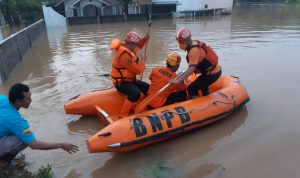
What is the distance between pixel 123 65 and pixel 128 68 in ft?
0.30

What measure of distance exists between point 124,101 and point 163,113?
0.95 meters

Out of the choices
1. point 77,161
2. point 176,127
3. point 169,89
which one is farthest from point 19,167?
point 169,89

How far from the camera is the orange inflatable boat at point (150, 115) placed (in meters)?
3.95

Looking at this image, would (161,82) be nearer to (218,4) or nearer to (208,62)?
(208,62)

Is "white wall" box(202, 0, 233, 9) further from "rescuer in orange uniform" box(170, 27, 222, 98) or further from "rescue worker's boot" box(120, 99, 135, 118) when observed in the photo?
"rescue worker's boot" box(120, 99, 135, 118)

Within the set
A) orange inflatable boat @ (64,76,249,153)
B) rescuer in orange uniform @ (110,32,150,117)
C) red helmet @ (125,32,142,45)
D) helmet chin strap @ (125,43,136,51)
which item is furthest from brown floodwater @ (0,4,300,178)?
red helmet @ (125,32,142,45)

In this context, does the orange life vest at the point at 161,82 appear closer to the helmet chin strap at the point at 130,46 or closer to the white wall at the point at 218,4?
the helmet chin strap at the point at 130,46

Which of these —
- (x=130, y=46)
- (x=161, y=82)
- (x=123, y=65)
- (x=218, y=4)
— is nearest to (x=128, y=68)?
(x=123, y=65)

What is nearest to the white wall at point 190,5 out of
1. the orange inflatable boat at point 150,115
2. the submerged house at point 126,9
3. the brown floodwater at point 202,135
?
the submerged house at point 126,9

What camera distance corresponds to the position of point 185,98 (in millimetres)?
5188

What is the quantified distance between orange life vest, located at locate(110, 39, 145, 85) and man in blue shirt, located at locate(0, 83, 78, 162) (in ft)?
5.61

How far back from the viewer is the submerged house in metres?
27.3

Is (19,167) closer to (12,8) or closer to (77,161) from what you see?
(77,161)

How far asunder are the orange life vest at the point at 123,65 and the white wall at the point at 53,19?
23979 mm
